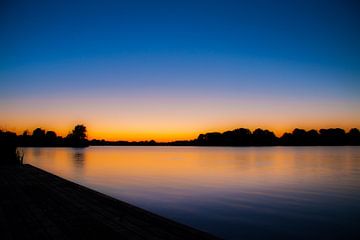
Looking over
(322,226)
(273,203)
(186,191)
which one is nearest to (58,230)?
(322,226)

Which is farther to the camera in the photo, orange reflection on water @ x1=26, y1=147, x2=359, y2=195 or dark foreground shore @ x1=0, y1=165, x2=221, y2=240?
orange reflection on water @ x1=26, y1=147, x2=359, y2=195

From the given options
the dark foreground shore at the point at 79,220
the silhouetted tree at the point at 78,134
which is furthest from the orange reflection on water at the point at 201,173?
the silhouetted tree at the point at 78,134

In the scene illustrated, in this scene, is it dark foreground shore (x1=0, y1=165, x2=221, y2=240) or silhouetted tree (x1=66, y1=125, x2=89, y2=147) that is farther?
silhouetted tree (x1=66, y1=125, x2=89, y2=147)

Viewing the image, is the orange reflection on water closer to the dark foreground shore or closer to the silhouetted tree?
the dark foreground shore

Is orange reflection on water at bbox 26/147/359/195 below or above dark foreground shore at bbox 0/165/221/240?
below

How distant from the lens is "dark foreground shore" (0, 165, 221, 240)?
6.89 metres

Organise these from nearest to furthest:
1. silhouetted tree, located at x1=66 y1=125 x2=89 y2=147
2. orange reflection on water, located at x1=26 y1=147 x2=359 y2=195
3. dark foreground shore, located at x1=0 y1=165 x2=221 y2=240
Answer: dark foreground shore, located at x1=0 y1=165 x2=221 y2=240
orange reflection on water, located at x1=26 y1=147 x2=359 y2=195
silhouetted tree, located at x1=66 y1=125 x2=89 y2=147

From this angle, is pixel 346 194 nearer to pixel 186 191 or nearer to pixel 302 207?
pixel 302 207

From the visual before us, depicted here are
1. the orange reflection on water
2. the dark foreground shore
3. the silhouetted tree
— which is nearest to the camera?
the dark foreground shore

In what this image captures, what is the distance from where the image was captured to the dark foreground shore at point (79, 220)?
6.89 m

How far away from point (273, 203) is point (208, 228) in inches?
288

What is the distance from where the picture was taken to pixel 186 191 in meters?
23.5

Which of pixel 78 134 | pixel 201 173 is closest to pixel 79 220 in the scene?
pixel 201 173

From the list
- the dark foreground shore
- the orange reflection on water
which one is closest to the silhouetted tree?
the orange reflection on water
